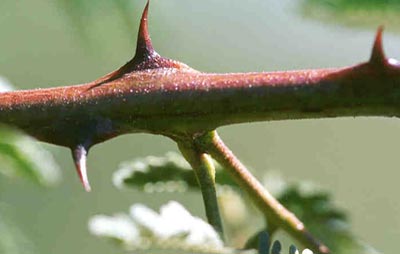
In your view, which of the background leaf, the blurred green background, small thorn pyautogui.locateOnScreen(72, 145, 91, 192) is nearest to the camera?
the background leaf

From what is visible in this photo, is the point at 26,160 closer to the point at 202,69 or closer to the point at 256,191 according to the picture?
the point at 256,191

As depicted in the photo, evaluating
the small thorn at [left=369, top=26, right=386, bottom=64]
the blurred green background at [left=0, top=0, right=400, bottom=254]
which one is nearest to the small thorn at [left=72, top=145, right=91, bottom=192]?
the blurred green background at [left=0, top=0, right=400, bottom=254]

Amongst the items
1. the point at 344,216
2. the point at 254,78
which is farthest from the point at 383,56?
the point at 344,216

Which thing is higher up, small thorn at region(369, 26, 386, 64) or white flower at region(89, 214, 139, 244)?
small thorn at region(369, 26, 386, 64)

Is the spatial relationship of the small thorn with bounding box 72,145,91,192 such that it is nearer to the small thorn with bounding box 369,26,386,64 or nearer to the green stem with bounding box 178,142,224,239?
the green stem with bounding box 178,142,224,239

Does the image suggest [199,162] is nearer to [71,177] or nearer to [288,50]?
[71,177]

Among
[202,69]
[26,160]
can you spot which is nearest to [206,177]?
[26,160]

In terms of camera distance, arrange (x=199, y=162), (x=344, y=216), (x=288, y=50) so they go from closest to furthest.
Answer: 1. (x=199, y=162)
2. (x=344, y=216)
3. (x=288, y=50)

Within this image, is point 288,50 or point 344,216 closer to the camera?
point 344,216
